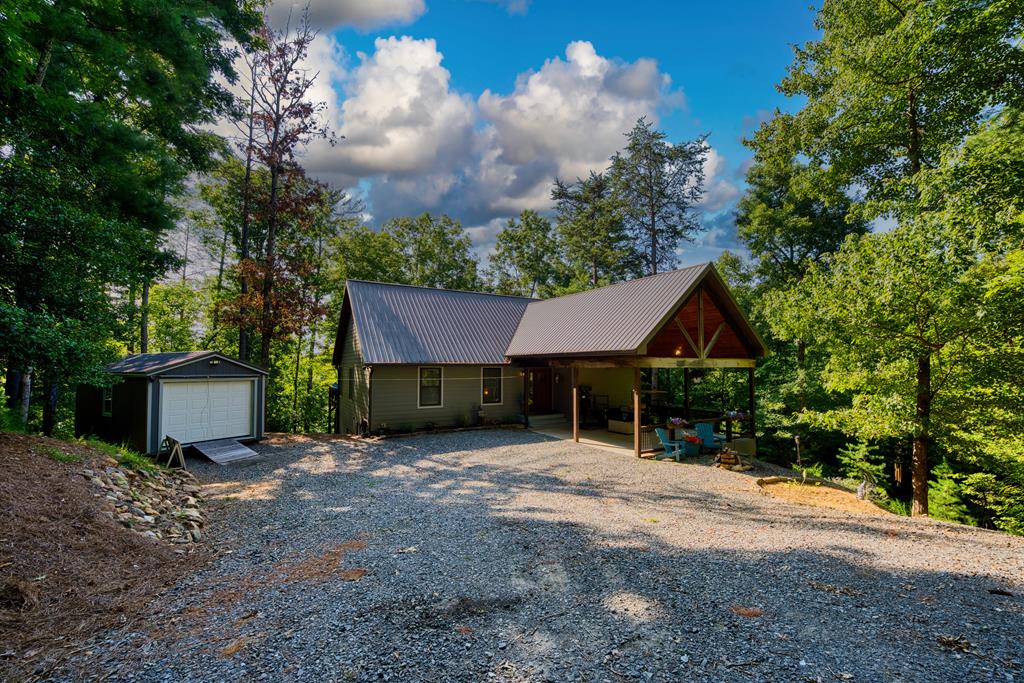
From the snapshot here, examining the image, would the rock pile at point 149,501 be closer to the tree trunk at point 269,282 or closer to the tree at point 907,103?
the tree trunk at point 269,282

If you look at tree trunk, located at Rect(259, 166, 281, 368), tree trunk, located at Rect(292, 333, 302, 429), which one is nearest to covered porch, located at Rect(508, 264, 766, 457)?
tree trunk, located at Rect(259, 166, 281, 368)

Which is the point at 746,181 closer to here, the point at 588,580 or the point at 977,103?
the point at 977,103

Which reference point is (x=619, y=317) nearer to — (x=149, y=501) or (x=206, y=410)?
(x=149, y=501)

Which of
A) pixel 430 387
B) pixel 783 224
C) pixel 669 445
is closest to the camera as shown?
pixel 669 445

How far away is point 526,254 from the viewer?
32.5 m

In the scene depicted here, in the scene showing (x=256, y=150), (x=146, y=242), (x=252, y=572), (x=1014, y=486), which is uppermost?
(x=256, y=150)

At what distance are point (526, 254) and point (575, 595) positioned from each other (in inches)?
1172

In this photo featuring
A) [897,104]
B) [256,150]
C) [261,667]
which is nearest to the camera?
[261,667]

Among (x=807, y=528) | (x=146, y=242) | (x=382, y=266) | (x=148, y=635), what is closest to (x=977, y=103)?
(x=807, y=528)

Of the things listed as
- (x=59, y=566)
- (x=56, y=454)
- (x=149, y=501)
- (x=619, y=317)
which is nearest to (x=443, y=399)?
(x=619, y=317)

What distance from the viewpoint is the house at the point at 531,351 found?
460 inches

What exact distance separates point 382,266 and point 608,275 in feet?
46.4

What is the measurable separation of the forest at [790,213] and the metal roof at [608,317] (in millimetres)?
2603

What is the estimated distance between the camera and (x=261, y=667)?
3008 mm
